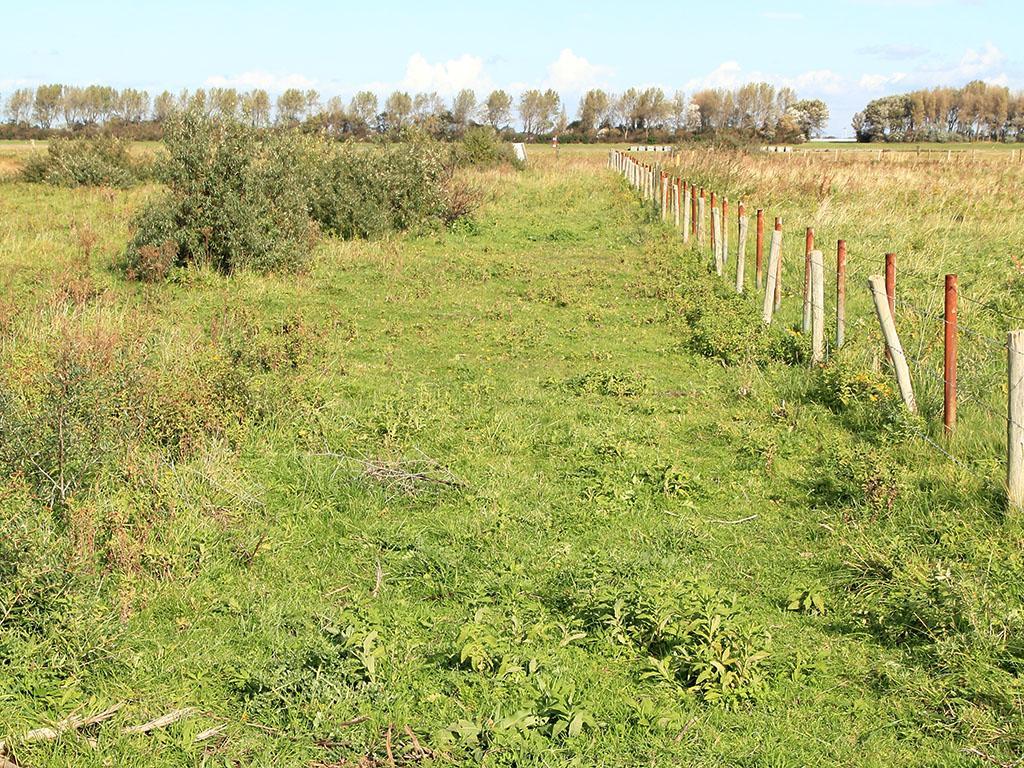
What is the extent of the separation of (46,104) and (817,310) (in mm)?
124425

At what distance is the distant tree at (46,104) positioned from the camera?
113 meters

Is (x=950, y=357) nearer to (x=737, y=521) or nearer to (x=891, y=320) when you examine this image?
(x=891, y=320)

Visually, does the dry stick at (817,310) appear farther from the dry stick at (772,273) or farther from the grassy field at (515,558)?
the dry stick at (772,273)

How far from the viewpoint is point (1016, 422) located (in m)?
5.44

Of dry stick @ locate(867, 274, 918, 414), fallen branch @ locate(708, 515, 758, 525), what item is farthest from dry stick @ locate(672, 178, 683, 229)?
fallen branch @ locate(708, 515, 758, 525)

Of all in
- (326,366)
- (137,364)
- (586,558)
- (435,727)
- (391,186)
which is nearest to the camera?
(435,727)

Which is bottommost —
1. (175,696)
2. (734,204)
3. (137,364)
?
(175,696)

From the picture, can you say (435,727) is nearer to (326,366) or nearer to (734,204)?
(326,366)

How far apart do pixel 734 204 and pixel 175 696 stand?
21718 mm

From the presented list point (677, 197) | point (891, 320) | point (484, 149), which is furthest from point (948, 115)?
point (891, 320)

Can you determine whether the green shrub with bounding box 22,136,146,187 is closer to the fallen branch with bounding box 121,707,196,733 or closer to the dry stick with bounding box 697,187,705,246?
the dry stick with bounding box 697,187,705,246

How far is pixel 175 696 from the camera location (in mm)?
4266

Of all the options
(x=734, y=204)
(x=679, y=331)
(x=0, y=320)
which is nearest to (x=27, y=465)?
(x=0, y=320)

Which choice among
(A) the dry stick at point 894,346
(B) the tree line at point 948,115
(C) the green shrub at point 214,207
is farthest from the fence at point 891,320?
(B) the tree line at point 948,115
